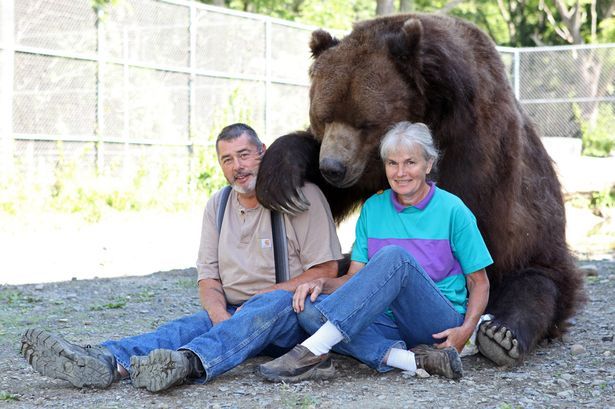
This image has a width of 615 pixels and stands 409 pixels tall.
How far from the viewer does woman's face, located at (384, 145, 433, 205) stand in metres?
3.73

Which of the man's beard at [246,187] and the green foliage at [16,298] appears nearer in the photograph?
the man's beard at [246,187]

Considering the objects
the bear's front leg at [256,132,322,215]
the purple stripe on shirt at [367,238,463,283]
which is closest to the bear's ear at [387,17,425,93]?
the bear's front leg at [256,132,322,215]

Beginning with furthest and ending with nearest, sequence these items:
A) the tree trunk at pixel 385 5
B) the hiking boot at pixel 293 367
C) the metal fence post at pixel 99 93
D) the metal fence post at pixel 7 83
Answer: the tree trunk at pixel 385 5 < the metal fence post at pixel 99 93 < the metal fence post at pixel 7 83 < the hiking boot at pixel 293 367

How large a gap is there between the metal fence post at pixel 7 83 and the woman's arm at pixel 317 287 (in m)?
7.06

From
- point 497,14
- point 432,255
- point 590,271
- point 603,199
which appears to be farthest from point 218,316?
point 497,14

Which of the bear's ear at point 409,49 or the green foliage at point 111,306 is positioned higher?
the bear's ear at point 409,49

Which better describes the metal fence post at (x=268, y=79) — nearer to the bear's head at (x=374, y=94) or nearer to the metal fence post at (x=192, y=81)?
the metal fence post at (x=192, y=81)

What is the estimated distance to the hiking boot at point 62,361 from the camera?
3.49 meters

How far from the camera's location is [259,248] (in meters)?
4.02

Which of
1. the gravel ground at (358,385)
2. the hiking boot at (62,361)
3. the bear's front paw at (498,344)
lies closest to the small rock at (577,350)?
the gravel ground at (358,385)

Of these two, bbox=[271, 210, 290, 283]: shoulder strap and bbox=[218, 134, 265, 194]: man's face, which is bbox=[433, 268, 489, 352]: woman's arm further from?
bbox=[218, 134, 265, 194]: man's face

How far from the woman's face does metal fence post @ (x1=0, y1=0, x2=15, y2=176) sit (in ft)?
23.7

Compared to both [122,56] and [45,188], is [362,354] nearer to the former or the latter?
[45,188]

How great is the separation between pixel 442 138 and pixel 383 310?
3.23ft
